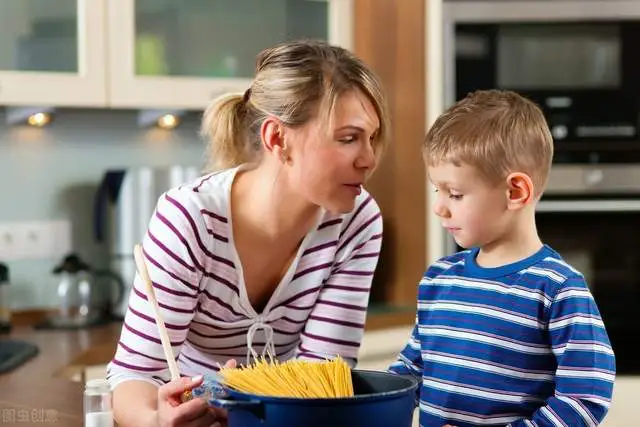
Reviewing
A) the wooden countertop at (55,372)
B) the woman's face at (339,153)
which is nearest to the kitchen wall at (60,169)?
the wooden countertop at (55,372)

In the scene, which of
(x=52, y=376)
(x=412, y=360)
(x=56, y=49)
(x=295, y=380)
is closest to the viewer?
(x=295, y=380)

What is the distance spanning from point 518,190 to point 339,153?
30 cm

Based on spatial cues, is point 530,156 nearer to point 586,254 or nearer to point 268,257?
point 268,257

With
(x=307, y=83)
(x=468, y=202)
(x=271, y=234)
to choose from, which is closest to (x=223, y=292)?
(x=271, y=234)

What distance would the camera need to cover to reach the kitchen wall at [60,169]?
291 centimetres

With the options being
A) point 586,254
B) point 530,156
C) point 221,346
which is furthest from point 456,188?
point 586,254

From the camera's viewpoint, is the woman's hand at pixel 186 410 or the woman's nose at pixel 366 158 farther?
the woman's nose at pixel 366 158

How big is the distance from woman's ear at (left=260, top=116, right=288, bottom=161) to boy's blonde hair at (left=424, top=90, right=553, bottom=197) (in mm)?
301

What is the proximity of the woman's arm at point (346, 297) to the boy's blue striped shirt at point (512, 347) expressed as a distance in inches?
11.2

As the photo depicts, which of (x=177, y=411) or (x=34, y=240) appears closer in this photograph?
(x=177, y=411)

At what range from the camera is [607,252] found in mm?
2846

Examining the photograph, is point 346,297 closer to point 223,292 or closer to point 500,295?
point 223,292

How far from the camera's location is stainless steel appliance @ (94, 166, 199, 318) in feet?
9.45

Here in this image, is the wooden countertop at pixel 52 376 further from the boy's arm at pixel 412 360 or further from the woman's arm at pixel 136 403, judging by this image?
the boy's arm at pixel 412 360
